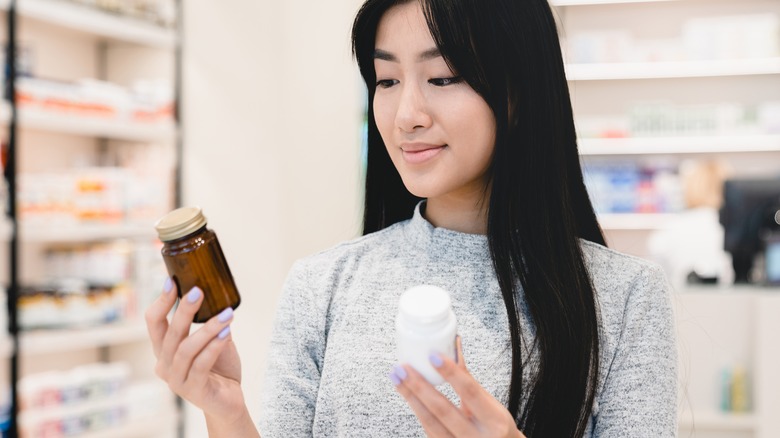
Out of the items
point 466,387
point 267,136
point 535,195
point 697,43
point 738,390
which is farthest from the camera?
point 697,43

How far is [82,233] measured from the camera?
12.7 ft

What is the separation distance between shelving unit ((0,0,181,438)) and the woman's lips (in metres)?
2.73

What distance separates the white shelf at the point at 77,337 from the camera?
3629 mm

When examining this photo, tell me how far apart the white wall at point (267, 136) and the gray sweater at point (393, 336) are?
318 cm

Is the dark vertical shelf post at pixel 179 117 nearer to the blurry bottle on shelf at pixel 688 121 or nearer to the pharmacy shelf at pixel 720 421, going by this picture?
the pharmacy shelf at pixel 720 421

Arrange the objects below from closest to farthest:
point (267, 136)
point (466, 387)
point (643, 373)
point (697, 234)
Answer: point (466, 387)
point (643, 373)
point (267, 136)
point (697, 234)

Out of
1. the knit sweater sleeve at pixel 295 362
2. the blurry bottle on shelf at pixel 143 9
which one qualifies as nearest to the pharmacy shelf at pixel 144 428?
the blurry bottle on shelf at pixel 143 9

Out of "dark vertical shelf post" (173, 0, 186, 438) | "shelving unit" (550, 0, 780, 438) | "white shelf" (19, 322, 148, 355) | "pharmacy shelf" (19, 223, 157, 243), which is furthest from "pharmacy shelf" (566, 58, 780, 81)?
"white shelf" (19, 322, 148, 355)

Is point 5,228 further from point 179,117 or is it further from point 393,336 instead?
point 393,336

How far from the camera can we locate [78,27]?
3939 mm

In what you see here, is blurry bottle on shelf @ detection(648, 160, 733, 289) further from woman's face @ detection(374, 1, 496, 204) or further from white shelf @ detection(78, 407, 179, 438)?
woman's face @ detection(374, 1, 496, 204)

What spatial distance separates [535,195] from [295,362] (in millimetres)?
412

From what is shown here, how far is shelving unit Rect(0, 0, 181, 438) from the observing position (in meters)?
3.58

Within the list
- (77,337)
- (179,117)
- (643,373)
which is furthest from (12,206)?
(643,373)
